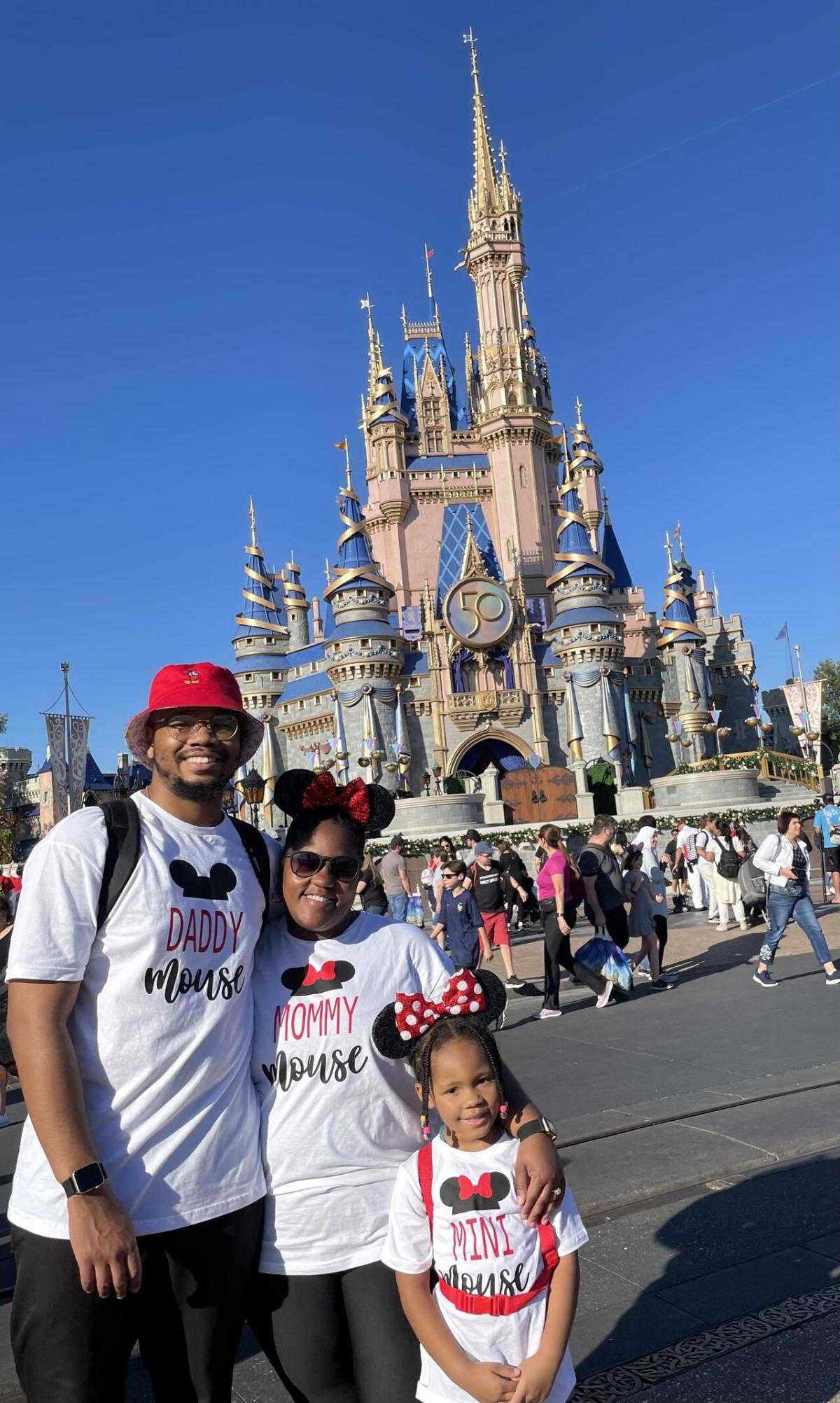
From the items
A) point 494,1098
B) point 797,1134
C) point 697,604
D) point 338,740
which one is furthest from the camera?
point 697,604

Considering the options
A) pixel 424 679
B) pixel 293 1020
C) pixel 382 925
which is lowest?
pixel 293 1020

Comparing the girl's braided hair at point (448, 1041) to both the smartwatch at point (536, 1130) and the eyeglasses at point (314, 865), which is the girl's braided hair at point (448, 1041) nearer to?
the smartwatch at point (536, 1130)

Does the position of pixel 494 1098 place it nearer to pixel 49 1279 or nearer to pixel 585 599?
pixel 49 1279

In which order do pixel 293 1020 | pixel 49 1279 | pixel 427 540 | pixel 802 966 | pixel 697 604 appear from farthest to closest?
pixel 697 604 < pixel 427 540 < pixel 802 966 < pixel 293 1020 < pixel 49 1279

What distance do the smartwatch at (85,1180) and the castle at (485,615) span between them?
3358cm

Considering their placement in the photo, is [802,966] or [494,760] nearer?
[802,966]

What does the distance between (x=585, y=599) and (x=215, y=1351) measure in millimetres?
42756

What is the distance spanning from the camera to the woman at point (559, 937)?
32.4 feet

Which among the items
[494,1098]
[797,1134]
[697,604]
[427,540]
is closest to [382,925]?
[494,1098]

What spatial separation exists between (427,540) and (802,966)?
132ft

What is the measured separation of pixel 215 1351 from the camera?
234cm

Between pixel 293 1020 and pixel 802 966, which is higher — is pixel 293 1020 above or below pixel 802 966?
above

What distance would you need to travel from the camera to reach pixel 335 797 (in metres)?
2.74

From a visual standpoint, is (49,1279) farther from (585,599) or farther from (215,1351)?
(585,599)
